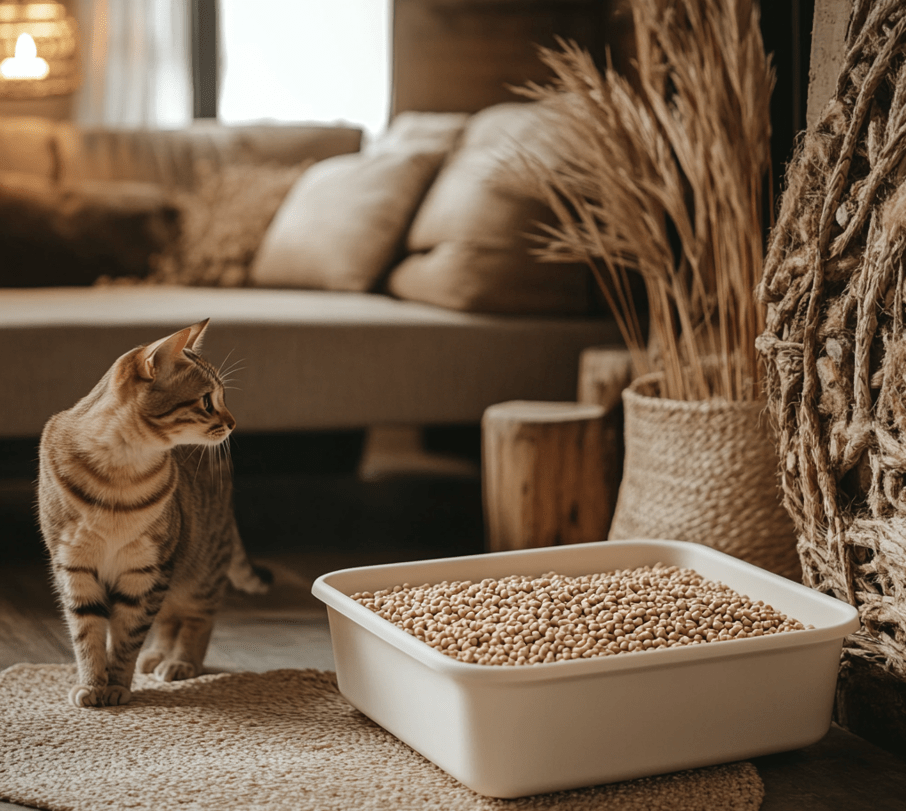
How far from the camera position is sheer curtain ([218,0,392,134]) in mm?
4355

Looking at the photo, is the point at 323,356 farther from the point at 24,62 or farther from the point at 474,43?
the point at 24,62

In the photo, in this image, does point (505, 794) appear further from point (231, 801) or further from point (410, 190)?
point (410, 190)

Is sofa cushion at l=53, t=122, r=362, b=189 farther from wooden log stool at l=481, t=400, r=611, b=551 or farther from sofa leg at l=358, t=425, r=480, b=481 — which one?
wooden log stool at l=481, t=400, r=611, b=551

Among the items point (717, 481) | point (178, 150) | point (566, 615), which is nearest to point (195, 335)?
point (566, 615)

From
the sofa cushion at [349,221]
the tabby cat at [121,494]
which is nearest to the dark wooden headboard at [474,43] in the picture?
the sofa cushion at [349,221]

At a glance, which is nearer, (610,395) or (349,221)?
(610,395)

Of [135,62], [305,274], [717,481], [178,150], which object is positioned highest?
[135,62]

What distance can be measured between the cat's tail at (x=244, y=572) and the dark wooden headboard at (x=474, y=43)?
2167mm

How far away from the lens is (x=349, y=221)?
291 cm

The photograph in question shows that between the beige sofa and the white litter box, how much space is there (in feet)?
3.38

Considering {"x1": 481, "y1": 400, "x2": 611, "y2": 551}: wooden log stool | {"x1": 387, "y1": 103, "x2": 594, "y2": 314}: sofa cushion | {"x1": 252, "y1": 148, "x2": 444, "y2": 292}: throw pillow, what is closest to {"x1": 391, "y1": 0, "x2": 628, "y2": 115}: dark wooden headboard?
{"x1": 252, "y1": 148, "x2": 444, "y2": 292}: throw pillow

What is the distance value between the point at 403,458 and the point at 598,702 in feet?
7.44

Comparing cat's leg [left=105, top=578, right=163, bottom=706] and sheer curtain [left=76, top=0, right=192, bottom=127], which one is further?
sheer curtain [left=76, top=0, right=192, bottom=127]

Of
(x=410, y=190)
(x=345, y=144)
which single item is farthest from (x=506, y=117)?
(x=345, y=144)
